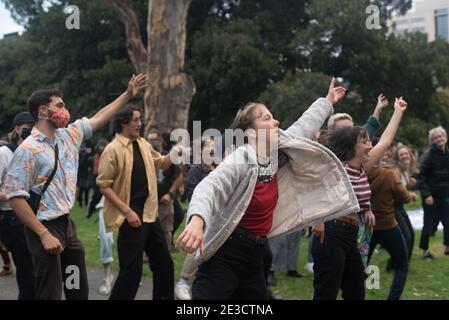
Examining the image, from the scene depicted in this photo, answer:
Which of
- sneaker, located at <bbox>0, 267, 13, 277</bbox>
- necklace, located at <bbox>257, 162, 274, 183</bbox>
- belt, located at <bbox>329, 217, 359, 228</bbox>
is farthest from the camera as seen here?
sneaker, located at <bbox>0, 267, 13, 277</bbox>

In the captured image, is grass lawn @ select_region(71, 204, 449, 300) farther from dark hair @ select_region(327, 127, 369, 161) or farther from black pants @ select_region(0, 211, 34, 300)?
black pants @ select_region(0, 211, 34, 300)

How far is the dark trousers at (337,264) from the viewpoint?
4418 mm

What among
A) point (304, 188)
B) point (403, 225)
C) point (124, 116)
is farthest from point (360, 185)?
point (403, 225)

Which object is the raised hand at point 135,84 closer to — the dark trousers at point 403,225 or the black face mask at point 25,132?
the black face mask at point 25,132

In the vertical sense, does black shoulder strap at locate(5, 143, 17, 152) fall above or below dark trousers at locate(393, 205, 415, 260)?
above

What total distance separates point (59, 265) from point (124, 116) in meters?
1.66

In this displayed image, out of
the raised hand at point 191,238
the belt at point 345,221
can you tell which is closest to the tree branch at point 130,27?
the belt at point 345,221

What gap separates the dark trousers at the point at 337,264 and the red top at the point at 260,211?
887 mm

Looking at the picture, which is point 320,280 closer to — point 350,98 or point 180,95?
point 180,95

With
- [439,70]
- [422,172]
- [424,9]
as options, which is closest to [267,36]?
[439,70]

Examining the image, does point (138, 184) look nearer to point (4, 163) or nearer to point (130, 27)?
point (4, 163)

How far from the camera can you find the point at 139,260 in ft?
17.0

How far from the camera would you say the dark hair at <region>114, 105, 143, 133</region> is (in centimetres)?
538

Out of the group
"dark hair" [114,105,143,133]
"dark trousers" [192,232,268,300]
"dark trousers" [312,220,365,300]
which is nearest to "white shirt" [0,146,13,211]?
"dark hair" [114,105,143,133]
